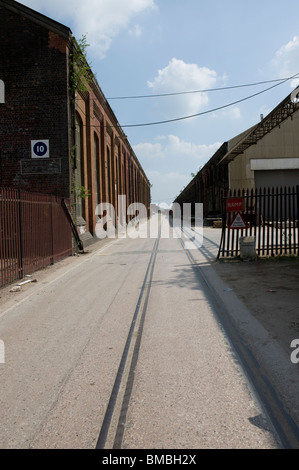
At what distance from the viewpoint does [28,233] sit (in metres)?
11.4

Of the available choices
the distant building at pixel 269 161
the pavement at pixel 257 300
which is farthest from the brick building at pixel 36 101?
the distant building at pixel 269 161

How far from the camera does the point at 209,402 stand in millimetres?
3373

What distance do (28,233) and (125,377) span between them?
8.22 meters

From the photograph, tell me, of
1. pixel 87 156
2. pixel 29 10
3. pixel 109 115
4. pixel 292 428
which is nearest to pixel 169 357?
pixel 292 428

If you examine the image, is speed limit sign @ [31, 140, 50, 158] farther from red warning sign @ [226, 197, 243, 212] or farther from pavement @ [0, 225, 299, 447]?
red warning sign @ [226, 197, 243, 212]

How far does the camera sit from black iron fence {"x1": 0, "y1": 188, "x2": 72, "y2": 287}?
9.65 m

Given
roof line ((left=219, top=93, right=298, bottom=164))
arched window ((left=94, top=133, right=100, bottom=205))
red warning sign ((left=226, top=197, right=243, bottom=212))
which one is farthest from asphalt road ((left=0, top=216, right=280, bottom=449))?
roof line ((left=219, top=93, right=298, bottom=164))

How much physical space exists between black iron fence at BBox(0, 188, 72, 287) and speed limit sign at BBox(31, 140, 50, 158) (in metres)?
2.69

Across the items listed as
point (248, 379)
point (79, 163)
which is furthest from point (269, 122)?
point (248, 379)

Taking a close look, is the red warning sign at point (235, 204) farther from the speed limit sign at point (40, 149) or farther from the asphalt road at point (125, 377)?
the speed limit sign at point (40, 149)

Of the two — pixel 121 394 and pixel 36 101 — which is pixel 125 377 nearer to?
pixel 121 394

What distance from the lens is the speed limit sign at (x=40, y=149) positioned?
16.7 metres

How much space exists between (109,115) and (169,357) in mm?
27475
